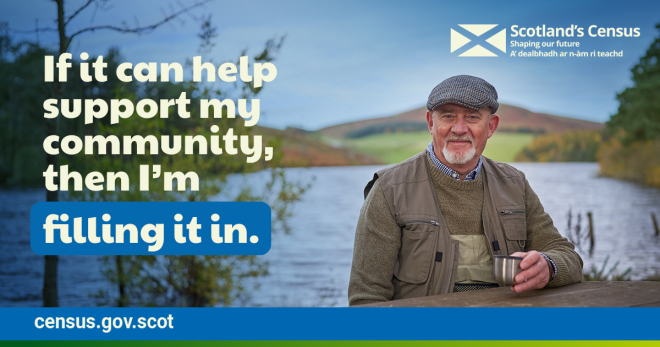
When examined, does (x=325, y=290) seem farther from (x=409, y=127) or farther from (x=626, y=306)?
(x=626, y=306)

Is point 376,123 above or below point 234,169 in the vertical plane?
above

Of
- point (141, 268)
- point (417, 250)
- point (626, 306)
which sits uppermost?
point (417, 250)

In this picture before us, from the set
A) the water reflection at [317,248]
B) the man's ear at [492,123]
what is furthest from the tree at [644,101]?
the man's ear at [492,123]

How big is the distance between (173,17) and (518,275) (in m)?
3.19

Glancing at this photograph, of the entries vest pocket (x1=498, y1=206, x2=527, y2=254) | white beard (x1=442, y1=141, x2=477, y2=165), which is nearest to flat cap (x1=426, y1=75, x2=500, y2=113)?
white beard (x1=442, y1=141, x2=477, y2=165)

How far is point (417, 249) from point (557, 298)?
19.0 inches

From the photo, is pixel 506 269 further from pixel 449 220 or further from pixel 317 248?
pixel 317 248

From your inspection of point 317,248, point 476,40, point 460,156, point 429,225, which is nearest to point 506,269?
point 429,225

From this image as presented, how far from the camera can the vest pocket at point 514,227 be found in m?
1.98

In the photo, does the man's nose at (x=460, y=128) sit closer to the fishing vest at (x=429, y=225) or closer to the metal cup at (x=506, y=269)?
the fishing vest at (x=429, y=225)

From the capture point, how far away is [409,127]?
750 cm

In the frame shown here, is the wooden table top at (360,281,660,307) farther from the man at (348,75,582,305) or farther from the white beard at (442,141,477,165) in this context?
the white beard at (442,141,477,165)

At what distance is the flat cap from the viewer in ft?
6.25

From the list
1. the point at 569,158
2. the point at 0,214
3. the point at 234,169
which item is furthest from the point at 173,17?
the point at 0,214
